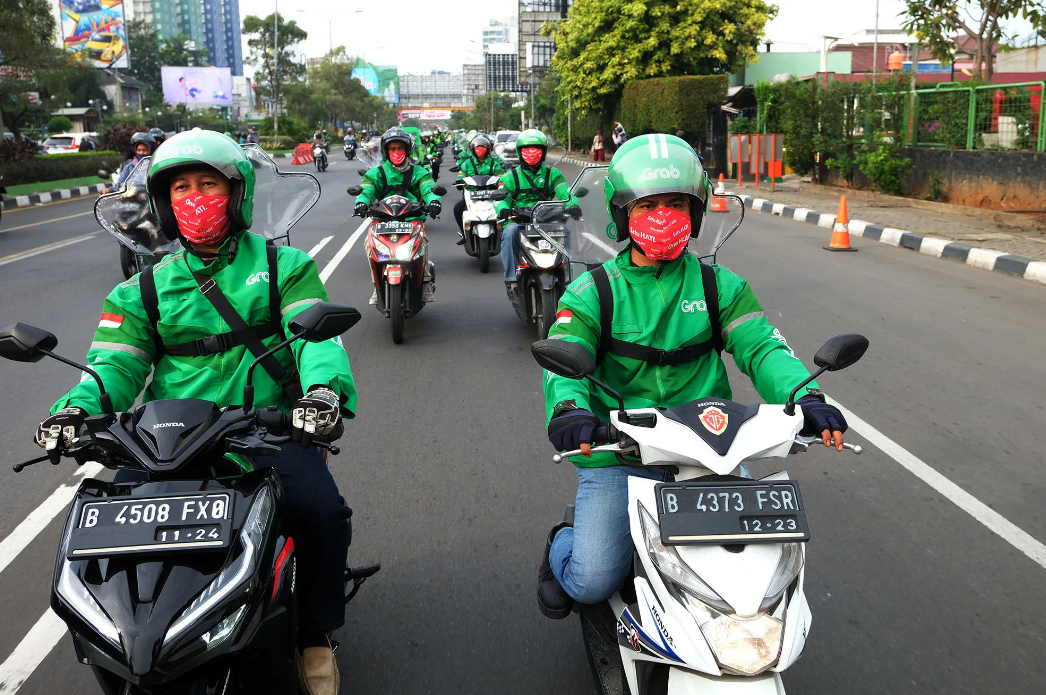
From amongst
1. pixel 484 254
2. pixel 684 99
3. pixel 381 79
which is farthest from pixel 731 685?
pixel 381 79

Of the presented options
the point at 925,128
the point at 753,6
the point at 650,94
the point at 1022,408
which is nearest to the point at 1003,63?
the point at 753,6

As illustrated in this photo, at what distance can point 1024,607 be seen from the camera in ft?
11.2

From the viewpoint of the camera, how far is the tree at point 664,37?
116 feet

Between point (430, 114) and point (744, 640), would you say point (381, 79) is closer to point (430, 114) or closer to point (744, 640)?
point (430, 114)

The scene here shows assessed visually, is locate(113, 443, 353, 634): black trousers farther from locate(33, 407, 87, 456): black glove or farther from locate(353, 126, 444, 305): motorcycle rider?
locate(353, 126, 444, 305): motorcycle rider

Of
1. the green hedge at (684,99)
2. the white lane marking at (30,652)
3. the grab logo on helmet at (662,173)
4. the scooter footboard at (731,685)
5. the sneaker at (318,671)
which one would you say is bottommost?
the white lane marking at (30,652)

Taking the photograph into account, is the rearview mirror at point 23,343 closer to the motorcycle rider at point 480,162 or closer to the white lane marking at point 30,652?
the white lane marking at point 30,652

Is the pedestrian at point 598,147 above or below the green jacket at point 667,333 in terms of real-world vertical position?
above

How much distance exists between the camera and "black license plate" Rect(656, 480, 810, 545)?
212 cm

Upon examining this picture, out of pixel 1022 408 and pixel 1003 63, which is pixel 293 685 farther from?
pixel 1003 63

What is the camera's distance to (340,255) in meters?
13.1

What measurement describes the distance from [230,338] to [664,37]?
117 ft

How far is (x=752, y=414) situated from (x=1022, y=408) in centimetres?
421

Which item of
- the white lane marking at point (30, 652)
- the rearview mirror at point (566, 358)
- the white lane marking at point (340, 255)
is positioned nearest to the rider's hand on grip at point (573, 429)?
the rearview mirror at point (566, 358)
